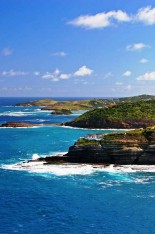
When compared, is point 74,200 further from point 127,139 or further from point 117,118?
point 117,118

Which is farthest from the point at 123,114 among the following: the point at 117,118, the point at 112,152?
the point at 112,152

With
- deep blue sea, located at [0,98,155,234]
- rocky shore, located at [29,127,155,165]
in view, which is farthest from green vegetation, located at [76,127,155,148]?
deep blue sea, located at [0,98,155,234]

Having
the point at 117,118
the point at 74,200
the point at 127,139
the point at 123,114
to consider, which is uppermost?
the point at 123,114

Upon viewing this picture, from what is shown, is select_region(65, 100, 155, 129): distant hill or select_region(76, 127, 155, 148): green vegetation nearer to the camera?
select_region(76, 127, 155, 148): green vegetation

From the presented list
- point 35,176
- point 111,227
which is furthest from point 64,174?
point 111,227

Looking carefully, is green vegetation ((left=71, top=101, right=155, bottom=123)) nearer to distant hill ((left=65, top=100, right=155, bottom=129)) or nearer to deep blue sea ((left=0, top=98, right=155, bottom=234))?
distant hill ((left=65, top=100, right=155, bottom=129))

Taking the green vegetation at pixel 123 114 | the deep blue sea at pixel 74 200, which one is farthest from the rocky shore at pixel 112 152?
the green vegetation at pixel 123 114

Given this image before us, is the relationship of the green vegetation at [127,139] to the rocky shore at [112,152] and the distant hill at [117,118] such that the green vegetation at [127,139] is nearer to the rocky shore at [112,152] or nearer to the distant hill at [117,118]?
the rocky shore at [112,152]

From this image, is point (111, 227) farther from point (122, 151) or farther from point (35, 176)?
point (122, 151)
